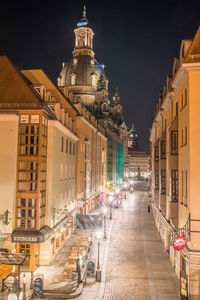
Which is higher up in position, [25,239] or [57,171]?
[57,171]

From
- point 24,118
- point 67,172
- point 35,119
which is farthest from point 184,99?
Answer: point 67,172

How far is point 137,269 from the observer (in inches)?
939

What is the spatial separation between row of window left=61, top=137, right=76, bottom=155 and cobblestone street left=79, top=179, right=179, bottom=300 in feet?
36.8

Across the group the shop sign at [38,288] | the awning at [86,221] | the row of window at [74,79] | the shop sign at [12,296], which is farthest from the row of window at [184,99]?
the row of window at [74,79]

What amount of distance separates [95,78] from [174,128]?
89665 millimetres

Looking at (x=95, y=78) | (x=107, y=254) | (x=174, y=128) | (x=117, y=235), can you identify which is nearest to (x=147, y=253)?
(x=107, y=254)

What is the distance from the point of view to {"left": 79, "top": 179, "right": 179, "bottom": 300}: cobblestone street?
63.6 ft

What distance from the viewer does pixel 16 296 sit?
54.0ft

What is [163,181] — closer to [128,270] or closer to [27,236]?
[128,270]

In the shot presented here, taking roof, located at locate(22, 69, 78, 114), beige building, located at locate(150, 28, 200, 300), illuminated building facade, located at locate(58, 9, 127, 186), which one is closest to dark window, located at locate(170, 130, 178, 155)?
beige building, located at locate(150, 28, 200, 300)

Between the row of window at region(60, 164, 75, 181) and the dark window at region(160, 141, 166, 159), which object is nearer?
the dark window at region(160, 141, 166, 159)

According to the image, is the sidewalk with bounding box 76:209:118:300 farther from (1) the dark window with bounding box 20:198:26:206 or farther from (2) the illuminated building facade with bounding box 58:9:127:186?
(2) the illuminated building facade with bounding box 58:9:127:186

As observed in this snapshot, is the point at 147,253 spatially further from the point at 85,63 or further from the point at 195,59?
the point at 85,63

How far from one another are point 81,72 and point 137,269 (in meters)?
94.2
